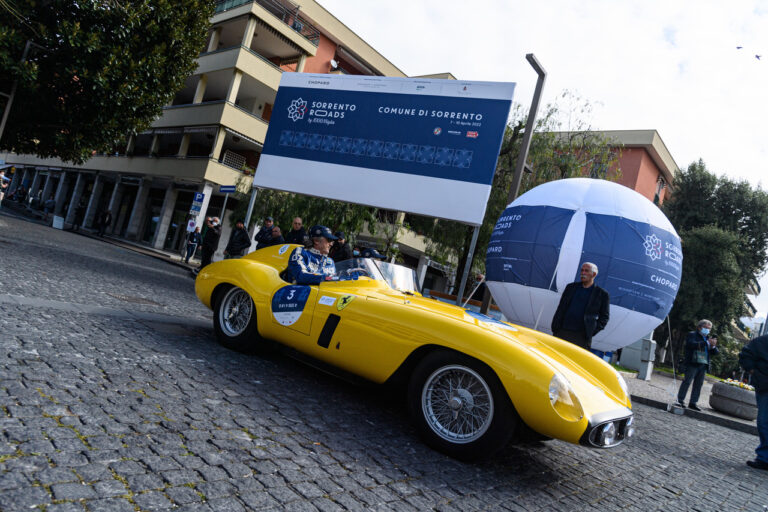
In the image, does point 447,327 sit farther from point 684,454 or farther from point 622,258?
point 622,258

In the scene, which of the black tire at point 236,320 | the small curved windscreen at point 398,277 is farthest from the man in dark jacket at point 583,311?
the black tire at point 236,320

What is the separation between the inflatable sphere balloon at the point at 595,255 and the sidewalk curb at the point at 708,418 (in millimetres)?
1805

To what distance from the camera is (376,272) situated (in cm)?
485

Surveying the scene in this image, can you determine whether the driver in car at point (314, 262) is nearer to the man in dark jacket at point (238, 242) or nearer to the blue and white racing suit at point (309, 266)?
the blue and white racing suit at point (309, 266)

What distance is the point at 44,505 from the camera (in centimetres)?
180

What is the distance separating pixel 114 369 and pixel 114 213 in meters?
33.3

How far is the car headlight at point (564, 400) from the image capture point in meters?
3.01

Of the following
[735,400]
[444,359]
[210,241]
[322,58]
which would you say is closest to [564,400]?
[444,359]

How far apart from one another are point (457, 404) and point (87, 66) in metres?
15.2

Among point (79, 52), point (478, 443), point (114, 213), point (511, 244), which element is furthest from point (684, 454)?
point (114, 213)

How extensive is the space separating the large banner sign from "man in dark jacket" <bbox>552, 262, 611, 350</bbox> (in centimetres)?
403

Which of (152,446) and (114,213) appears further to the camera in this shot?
(114,213)

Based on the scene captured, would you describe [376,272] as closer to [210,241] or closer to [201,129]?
[210,241]

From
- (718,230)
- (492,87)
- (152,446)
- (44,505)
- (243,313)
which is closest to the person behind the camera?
(44,505)
